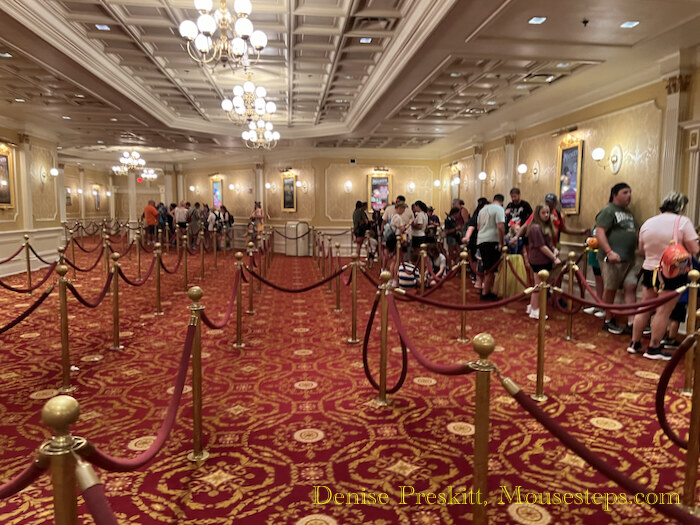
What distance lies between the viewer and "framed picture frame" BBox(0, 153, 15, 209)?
11062 millimetres

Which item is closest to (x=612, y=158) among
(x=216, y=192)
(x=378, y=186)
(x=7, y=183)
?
(x=378, y=186)

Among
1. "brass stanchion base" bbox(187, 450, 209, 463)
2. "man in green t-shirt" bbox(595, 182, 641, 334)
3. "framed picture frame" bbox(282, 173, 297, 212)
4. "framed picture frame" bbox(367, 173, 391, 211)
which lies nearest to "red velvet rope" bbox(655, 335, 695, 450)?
"brass stanchion base" bbox(187, 450, 209, 463)

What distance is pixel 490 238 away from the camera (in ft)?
24.8

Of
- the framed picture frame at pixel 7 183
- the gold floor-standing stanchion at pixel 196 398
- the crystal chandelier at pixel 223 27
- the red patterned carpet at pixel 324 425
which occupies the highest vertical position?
the crystal chandelier at pixel 223 27

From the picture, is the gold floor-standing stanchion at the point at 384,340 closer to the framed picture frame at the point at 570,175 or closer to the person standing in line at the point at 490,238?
the person standing in line at the point at 490,238

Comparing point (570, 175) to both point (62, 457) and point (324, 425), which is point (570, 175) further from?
point (62, 457)

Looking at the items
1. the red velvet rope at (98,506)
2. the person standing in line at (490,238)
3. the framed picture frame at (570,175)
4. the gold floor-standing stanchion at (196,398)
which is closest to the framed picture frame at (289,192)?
the framed picture frame at (570,175)

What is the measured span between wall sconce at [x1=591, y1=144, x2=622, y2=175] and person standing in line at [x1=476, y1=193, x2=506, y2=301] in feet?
5.90

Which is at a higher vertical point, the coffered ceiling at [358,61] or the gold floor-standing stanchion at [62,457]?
the coffered ceiling at [358,61]

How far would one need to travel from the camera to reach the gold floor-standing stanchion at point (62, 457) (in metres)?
1.24

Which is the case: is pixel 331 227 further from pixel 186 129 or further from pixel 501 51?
pixel 501 51

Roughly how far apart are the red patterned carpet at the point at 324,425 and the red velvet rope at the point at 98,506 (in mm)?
1291

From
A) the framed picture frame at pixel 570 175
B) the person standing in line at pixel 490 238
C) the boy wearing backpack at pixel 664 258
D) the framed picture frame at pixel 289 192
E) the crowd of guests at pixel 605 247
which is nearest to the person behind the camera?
the boy wearing backpack at pixel 664 258

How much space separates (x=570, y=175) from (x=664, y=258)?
4.58 meters
